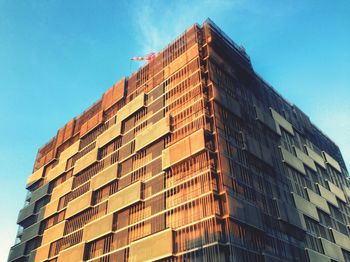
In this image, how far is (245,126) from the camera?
212ft

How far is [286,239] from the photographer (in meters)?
57.7

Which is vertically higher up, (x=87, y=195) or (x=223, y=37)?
(x=223, y=37)

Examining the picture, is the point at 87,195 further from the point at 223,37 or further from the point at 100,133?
the point at 223,37

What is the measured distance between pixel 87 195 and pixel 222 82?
37187 millimetres

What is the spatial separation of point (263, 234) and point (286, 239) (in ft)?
26.4

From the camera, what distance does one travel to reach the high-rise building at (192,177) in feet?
164

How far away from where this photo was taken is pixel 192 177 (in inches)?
2069

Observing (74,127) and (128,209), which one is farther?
(74,127)

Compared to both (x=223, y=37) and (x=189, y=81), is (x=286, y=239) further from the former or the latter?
(x=223, y=37)

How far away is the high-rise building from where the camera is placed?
50031 mm

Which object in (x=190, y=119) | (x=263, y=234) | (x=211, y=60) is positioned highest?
(x=211, y=60)

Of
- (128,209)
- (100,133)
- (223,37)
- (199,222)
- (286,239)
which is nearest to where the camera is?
(199,222)

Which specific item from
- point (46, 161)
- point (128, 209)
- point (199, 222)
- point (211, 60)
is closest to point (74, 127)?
point (46, 161)

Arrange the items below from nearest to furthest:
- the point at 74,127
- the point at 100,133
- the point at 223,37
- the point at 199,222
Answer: the point at 199,222, the point at 223,37, the point at 100,133, the point at 74,127
